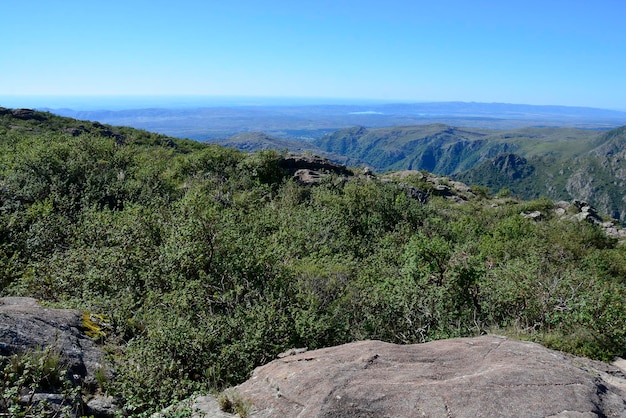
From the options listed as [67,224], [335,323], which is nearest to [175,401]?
[335,323]

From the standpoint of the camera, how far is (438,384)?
6.98m

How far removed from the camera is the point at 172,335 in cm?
937

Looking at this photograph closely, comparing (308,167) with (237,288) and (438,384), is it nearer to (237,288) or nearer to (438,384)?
(237,288)

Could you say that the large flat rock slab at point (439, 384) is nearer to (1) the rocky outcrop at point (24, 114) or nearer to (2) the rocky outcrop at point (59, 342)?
(2) the rocky outcrop at point (59, 342)

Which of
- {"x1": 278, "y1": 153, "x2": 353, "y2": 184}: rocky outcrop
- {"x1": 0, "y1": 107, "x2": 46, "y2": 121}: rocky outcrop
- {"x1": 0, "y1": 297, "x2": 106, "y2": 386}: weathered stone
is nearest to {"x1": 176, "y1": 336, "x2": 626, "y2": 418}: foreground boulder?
{"x1": 0, "y1": 297, "x2": 106, "y2": 386}: weathered stone

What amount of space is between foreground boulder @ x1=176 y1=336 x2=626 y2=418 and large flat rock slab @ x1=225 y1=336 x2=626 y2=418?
0.05 ft

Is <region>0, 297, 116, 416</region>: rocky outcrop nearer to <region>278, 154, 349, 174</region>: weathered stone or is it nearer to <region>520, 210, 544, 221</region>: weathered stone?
<region>278, 154, 349, 174</region>: weathered stone

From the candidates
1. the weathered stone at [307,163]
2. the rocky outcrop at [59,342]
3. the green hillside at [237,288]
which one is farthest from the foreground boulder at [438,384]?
the weathered stone at [307,163]

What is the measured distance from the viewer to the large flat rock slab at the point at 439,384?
20.7 feet

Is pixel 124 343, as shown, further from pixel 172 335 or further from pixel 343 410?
pixel 343 410

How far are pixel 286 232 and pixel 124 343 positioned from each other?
994 centimetres

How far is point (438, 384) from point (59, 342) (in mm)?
8281

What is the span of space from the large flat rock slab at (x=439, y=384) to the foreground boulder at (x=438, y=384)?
0.05 ft

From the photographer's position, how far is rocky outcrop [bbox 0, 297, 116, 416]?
8016mm
